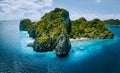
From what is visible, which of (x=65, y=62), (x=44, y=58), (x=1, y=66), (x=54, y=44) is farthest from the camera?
(x=54, y=44)

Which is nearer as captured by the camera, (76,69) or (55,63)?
(76,69)

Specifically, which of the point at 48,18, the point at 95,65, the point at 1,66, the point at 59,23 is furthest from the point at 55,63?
the point at 48,18

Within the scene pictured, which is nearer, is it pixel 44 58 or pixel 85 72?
pixel 85 72

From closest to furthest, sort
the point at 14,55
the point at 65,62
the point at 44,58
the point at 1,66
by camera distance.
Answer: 1. the point at 1,66
2. the point at 65,62
3. the point at 44,58
4. the point at 14,55

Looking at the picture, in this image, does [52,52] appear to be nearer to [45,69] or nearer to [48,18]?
[45,69]

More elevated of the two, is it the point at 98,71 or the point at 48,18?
the point at 48,18

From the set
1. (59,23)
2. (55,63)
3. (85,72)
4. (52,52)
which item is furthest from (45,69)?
(59,23)

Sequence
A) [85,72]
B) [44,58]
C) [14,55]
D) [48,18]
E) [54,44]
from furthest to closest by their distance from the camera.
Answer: [48,18] → [54,44] → [14,55] → [44,58] → [85,72]

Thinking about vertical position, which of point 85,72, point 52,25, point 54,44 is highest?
point 52,25

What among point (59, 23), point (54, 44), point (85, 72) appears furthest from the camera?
point (59, 23)

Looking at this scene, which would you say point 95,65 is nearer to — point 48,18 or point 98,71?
point 98,71
